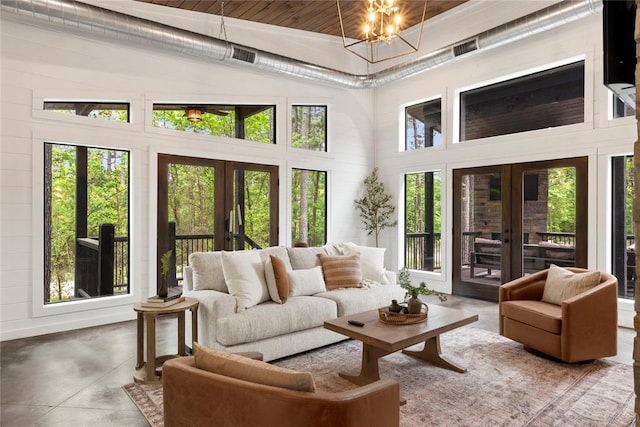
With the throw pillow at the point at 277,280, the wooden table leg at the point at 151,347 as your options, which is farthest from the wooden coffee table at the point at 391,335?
the wooden table leg at the point at 151,347

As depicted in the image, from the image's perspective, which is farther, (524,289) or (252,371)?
(524,289)

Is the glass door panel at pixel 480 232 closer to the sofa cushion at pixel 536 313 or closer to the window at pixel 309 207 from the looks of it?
the sofa cushion at pixel 536 313

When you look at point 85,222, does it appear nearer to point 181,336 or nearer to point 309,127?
point 181,336

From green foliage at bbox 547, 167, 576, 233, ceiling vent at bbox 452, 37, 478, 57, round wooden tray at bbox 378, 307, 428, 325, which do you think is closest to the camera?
round wooden tray at bbox 378, 307, 428, 325

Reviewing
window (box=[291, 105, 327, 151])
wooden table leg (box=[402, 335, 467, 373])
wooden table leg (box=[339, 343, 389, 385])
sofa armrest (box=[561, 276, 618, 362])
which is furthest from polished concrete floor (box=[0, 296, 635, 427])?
window (box=[291, 105, 327, 151])

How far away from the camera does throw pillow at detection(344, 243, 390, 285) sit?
466 cm

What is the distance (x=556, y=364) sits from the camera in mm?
3408

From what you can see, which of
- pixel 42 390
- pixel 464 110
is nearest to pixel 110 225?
pixel 42 390

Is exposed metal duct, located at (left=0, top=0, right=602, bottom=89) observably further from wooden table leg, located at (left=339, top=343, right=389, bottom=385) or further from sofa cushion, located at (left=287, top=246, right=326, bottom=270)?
wooden table leg, located at (left=339, top=343, right=389, bottom=385)

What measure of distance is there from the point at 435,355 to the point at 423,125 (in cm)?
463

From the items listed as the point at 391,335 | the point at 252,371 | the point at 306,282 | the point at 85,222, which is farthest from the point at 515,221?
the point at 85,222

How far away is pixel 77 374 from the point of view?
3.23 meters

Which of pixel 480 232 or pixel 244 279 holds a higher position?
pixel 480 232

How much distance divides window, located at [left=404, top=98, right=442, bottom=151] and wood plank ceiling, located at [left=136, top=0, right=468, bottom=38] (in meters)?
1.40
